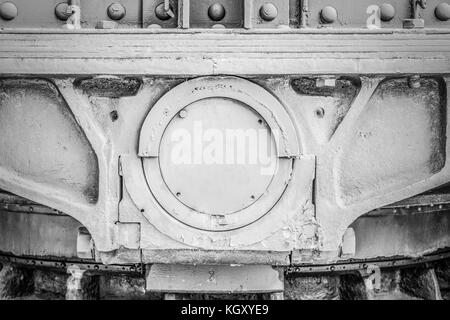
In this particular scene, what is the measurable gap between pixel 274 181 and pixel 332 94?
20.9 inches

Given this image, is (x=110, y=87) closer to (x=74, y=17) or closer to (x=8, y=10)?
(x=74, y=17)

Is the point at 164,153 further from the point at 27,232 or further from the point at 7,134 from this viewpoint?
the point at 27,232

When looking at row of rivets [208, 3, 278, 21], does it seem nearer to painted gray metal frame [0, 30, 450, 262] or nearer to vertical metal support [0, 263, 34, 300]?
painted gray metal frame [0, 30, 450, 262]

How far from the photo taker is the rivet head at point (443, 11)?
246cm

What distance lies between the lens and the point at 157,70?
2.29 meters

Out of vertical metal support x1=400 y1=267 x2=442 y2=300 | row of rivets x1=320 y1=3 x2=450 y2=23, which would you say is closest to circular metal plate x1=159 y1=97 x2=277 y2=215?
row of rivets x1=320 y1=3 x2=450 y2=23

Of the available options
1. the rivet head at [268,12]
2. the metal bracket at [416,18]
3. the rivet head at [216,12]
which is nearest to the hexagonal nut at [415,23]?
the metal bracket at [416,18]

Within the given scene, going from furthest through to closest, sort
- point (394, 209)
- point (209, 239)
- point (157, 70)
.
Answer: point (394, 209) < point (209, 239) < point (157, 70)

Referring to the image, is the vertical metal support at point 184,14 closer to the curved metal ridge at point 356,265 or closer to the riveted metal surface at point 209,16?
the riveted metal surface at point 209,16

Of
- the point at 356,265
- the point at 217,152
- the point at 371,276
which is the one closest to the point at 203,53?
the point at 217,152

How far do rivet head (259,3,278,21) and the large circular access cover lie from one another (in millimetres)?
339

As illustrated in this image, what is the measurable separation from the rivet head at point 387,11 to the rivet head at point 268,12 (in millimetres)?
532

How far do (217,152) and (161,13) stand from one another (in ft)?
2.39

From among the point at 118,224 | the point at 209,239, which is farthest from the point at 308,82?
the point at 118,224
